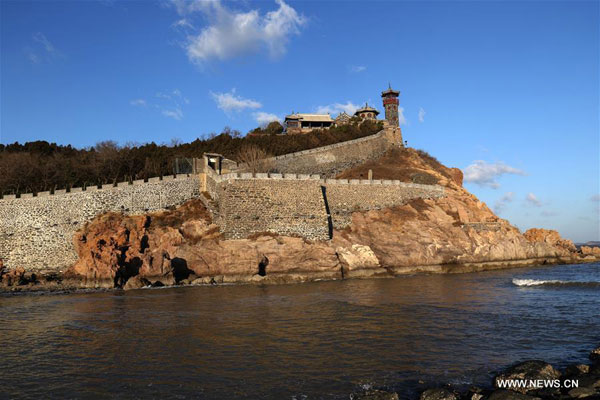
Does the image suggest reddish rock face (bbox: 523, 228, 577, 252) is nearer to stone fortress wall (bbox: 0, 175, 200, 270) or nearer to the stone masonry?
the stone masonry

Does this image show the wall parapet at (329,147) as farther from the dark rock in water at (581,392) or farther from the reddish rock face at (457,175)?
the dark rock in water at (581,392)

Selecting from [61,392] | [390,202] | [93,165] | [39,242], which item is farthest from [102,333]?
[93,165]

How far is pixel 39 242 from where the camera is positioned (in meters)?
40.5

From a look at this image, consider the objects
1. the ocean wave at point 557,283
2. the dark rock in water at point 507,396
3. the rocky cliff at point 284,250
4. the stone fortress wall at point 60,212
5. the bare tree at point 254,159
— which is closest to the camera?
the dark rock in water at point 507,396

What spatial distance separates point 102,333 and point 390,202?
3403 cm

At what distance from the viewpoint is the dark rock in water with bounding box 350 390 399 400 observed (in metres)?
11.3

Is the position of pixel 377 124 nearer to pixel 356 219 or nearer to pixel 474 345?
Answer: pixel 356 219

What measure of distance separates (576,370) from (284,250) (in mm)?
25181

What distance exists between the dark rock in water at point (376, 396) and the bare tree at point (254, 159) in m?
39.0

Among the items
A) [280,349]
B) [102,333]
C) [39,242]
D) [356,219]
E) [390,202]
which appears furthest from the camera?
[390,202]

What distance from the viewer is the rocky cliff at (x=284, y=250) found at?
35062mm

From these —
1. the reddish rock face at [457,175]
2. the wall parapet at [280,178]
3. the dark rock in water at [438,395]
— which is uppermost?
the reddish rock face at [457,175]

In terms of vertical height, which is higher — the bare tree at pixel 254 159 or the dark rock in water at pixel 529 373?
the bare tree at pixel 254 159

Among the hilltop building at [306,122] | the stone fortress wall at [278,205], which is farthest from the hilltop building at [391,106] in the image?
the stone fortress wall at [278,205]
